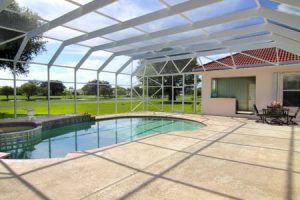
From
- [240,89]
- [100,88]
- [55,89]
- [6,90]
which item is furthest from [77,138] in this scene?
[240,89]

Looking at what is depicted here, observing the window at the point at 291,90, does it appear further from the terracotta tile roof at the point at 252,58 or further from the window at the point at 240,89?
the window at the point at 240,89

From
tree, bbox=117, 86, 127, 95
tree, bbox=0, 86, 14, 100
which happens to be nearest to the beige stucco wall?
tree, bbox=117, 86, 127, 95

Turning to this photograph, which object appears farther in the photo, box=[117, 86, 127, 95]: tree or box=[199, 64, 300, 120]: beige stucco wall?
box=[117, 86, 127, 95]: tree

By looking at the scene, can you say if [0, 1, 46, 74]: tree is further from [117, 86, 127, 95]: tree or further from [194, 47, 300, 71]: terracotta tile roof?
[194, 47, 300, 71]: terracotta tile roof

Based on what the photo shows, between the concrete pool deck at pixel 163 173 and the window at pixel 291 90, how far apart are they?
7.22 meters

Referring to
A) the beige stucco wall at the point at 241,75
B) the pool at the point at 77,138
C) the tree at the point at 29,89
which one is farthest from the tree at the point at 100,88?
the beige stucco wall at the point at 241,75

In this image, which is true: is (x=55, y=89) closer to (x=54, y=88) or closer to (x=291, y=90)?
(x=54, y=88)

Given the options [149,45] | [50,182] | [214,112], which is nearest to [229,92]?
[214,112]

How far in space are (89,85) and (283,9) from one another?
12.3 metres

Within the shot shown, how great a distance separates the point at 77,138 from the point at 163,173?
21.1 feet

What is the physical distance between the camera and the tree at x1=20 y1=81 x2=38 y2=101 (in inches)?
500

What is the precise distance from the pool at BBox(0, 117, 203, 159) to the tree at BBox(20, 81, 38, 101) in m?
3.45

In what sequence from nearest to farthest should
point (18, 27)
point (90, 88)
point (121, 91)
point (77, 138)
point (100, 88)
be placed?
point (18, 27) < point (77, 138) < point (90, 88) < point (100, 88) < point (121, 91)

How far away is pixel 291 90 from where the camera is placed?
A: 12.2 metres
